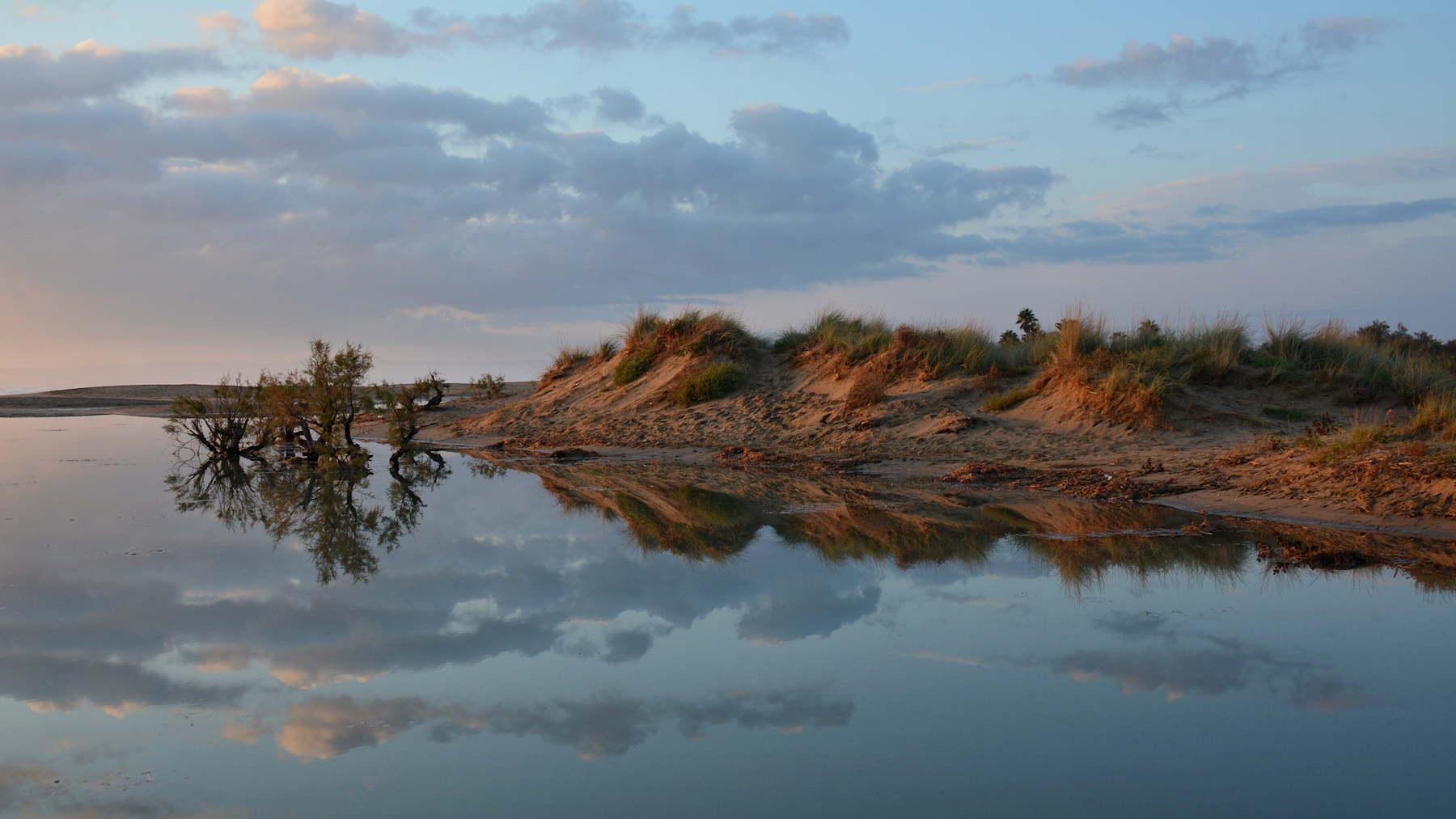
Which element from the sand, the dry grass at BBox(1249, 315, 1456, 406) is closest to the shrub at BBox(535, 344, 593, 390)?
the sand

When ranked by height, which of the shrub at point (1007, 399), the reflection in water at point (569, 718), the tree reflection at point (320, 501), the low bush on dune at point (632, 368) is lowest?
the reflection in water at point (569, 718)

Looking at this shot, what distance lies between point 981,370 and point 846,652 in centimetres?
1417

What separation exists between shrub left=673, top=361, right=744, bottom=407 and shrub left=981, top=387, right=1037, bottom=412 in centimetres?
604

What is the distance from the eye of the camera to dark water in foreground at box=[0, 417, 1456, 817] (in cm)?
386

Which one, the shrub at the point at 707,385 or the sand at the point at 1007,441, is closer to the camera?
the sand at the point at 1007,441

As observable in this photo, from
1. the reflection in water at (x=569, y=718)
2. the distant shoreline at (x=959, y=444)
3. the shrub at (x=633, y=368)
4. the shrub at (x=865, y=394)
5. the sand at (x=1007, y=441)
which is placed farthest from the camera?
the shrub at (x=633, y=368)

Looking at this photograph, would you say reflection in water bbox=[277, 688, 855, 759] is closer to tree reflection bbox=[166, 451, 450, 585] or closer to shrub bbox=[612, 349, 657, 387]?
tree reflection bbox=[166, 451, 450, 585]

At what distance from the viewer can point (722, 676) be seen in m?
5.22

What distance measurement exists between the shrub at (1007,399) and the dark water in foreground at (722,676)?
7117 mm

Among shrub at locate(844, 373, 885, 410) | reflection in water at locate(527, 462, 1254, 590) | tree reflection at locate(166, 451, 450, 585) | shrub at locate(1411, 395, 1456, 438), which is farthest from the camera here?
shrub at locate(844, 373, 885, 410)

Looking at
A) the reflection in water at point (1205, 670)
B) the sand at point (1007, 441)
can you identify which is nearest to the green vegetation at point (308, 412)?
the sand at point (1007, 441)

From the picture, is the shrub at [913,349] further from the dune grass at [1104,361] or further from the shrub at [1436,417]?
the shrub at [1436,417]

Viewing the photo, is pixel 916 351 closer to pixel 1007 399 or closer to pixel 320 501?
pixel 1007 399

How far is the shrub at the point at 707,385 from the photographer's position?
68.2 ft
